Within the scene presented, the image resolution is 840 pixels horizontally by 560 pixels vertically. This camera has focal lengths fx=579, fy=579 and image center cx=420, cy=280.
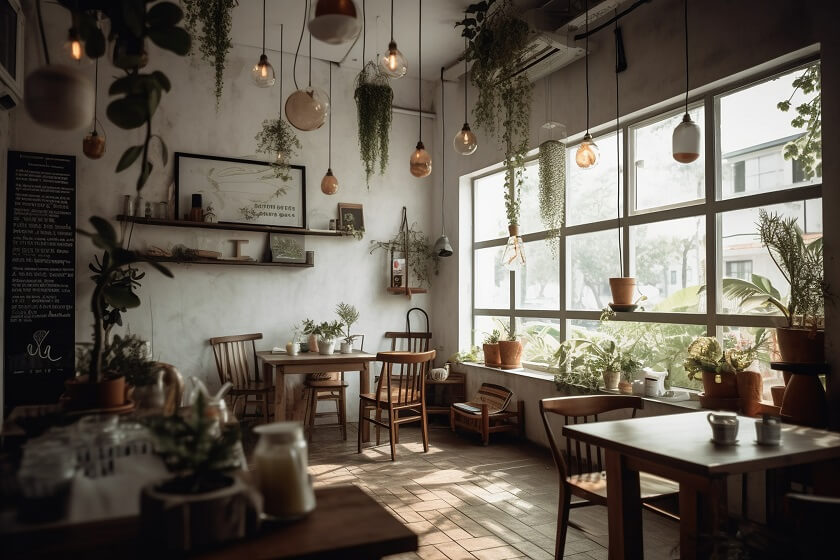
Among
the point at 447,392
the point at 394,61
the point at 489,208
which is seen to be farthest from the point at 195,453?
the point at 489,208

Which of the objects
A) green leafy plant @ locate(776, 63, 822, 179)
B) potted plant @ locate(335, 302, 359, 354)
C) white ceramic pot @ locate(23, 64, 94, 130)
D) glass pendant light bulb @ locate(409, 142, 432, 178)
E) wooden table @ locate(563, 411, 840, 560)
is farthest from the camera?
potted plant @ locate(335, 302, 359, 354)

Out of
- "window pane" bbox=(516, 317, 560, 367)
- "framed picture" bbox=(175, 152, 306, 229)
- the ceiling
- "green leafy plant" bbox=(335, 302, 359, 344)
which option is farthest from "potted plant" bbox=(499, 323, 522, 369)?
the ceiling

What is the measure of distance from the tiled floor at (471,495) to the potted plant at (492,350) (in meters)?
0.71

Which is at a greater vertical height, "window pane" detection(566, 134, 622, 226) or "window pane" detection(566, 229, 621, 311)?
"window pane" detection(566, 134, 622, 226)

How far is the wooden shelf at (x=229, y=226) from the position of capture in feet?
17.6

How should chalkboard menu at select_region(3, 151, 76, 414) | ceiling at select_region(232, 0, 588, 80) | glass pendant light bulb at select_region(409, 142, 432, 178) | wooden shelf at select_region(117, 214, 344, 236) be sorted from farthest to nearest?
wooden shelf at select_region(117, 214, 344, 236)
ceiling at select_region(232, 0, 588, 80)
chalkboard menu at select_region(3, 151, 76, 414)
glass pendant light bulb at select_region(409, 142, 432, 178)

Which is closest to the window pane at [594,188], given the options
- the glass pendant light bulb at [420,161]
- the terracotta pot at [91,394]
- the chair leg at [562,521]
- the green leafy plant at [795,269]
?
the green leafy plant at [795,269]

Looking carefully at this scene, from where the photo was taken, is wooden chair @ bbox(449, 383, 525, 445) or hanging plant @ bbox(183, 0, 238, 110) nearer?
hanging plant @ bbox(183, 0, 238, 110)

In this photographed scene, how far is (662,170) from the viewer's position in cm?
433

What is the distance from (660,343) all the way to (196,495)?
3.92m

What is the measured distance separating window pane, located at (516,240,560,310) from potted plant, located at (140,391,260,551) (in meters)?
4.29

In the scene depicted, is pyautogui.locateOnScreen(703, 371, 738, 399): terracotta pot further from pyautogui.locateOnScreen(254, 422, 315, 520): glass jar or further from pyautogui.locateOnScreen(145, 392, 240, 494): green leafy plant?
pyautogui.locateOnScreen(145, 392, 240, 494): green leafy plant

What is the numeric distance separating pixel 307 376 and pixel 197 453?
501 centimetres

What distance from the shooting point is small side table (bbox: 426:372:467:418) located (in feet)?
20.4
